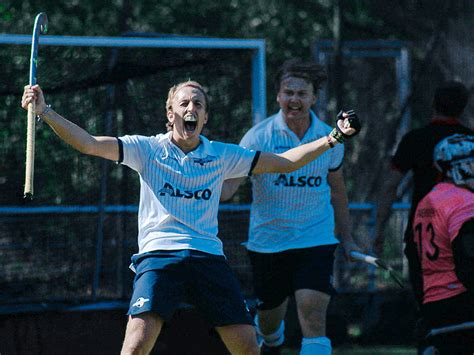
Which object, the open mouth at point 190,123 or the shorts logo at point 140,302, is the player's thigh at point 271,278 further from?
the shorts logo at point 140,302

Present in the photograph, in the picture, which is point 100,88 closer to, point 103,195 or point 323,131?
point 103,195

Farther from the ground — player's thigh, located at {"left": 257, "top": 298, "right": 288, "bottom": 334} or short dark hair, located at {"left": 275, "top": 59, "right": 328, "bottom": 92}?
short dark hair, located at {"left": 275, "top": 59, "right": 328, "bottom": 92}

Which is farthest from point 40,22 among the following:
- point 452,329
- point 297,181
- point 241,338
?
point 452,329

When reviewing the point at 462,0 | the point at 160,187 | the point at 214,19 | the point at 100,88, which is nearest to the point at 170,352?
the point at 100,88

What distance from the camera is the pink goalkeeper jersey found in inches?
243

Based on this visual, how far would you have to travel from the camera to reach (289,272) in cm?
730

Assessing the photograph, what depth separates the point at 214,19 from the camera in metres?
15.1

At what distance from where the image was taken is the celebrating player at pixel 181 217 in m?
5.77

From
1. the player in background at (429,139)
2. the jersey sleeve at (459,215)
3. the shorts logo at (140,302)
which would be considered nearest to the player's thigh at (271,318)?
the player in background at (429,139)

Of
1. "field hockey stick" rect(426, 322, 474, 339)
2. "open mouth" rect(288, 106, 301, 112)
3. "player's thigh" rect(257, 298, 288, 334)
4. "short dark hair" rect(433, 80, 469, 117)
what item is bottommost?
"player's thigh" rect(257, 298, 288, 334)

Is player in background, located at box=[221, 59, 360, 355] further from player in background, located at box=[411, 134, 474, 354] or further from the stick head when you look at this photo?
the stick head

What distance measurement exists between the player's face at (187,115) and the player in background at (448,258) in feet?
4.31

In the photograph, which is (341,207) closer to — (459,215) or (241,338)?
(459,215)

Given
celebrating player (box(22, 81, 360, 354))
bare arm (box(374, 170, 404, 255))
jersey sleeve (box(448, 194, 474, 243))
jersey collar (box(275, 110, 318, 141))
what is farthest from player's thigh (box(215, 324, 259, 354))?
bare arm (box(374, 170, 404, 255))
